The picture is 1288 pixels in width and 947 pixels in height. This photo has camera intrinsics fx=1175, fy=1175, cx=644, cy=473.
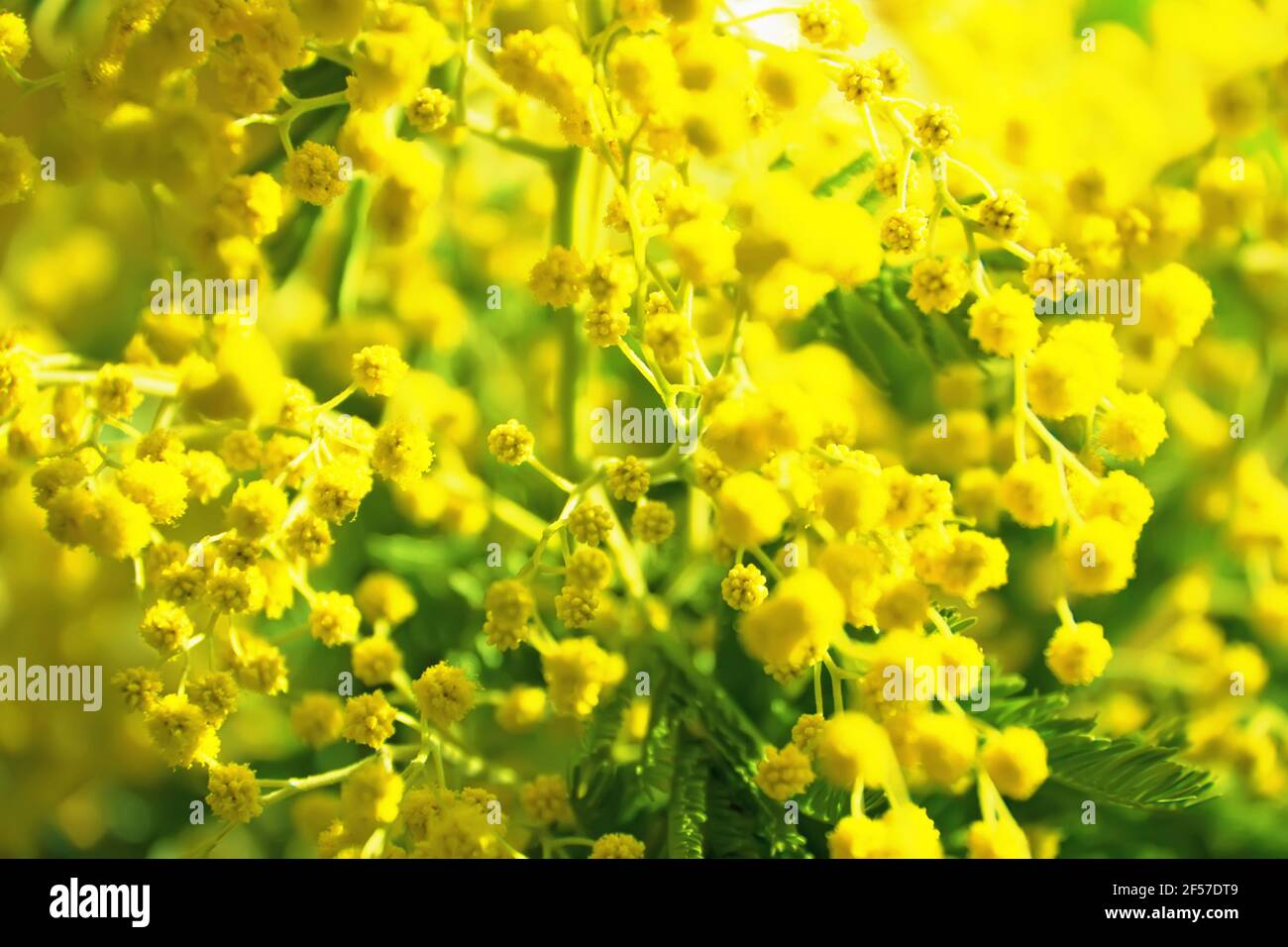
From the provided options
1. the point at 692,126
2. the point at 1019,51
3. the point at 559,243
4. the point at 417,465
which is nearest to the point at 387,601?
the point at 417,465

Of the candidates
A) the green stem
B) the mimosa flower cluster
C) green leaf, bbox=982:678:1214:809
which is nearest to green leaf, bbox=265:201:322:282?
the mimosa flower cluster

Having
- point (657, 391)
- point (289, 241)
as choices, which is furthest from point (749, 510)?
point (289, 241)

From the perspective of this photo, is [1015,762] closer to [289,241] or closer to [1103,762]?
[1103,762]

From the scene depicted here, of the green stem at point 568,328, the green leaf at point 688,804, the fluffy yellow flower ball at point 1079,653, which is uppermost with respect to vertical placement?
the green stem at point 568,328

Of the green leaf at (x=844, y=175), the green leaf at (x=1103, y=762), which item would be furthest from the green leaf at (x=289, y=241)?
the green leaf at (x=1103, y=762)

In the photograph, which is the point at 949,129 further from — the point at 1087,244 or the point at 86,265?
the point at 86,265

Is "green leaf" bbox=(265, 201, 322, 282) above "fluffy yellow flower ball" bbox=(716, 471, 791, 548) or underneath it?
above

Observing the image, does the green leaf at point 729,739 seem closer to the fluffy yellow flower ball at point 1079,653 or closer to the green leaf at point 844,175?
the fluffy yellow flower ball at point 1079,653

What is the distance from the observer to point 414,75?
2.06ft

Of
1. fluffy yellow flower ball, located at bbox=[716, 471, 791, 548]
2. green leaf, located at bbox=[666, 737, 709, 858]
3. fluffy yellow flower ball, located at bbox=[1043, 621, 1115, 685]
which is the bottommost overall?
green leaf, located at bbox=[666, 737, 709, 858]

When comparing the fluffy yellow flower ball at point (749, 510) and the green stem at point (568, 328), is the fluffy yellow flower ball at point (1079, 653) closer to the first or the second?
the fluffy yellow flower ball at point (749, 510)

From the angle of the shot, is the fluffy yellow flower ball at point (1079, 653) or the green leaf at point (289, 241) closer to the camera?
the fluffy yellow flower ball at point (1079, 653)

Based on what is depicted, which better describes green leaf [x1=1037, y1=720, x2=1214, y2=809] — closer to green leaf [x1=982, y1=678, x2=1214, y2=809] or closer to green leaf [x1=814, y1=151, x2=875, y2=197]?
green leaf [x1=982, y1=678, x2=1214, y2=809]

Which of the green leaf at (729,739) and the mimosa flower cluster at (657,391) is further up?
the mimosa flower cluster at (657,391)
